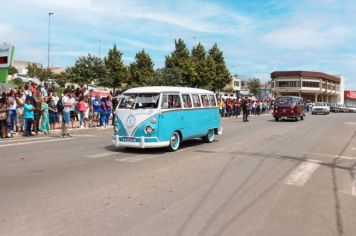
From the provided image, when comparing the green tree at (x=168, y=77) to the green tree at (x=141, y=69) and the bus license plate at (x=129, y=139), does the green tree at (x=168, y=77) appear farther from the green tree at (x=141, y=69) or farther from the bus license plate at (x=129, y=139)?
the bus license plate at (x=129, y=139)

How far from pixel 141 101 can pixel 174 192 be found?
232 inches

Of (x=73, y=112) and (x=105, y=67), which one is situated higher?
(x=105, y=67)

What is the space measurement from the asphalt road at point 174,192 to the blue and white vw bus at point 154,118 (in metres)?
0.47

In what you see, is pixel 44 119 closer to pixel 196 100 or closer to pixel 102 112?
pixel 102 112

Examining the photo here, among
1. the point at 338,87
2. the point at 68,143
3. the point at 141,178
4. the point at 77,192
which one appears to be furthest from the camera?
the point at 338,87

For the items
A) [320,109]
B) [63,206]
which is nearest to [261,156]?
[63,206]

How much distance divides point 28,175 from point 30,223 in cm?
355

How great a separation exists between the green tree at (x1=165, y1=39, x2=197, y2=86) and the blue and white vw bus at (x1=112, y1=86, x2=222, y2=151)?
152 ft

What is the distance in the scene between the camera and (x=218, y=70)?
67.4 meters

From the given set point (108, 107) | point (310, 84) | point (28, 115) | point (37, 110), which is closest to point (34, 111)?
point (37, 110)

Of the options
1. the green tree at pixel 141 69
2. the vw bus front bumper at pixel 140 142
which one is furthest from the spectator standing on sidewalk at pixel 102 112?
the green tree at pixel 141 69

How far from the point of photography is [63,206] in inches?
268

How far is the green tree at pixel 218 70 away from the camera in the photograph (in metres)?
66.7

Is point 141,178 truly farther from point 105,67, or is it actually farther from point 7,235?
point 105,67
